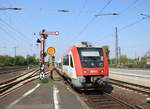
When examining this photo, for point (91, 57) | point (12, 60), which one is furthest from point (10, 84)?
point (12, 60)

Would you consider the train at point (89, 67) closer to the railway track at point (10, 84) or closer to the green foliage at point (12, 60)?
the railway track at point (10, 84)

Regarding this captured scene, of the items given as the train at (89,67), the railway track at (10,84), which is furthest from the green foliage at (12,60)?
the train at (89,67)

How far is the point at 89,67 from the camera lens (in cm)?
1720

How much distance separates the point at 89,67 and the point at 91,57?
2.24 feet

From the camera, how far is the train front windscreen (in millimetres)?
17328

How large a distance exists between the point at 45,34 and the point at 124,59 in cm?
11456

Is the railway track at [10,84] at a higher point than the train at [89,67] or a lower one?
lower

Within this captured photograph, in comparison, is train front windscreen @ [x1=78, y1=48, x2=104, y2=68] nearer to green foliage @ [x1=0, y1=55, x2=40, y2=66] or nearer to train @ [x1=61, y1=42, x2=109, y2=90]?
train @ [x1=61, y1=42, x2=109, y2=90]

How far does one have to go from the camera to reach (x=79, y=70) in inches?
669

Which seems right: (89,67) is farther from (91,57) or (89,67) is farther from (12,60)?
(12,60)

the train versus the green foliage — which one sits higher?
the green foliage

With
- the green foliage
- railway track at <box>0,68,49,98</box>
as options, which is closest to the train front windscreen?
railway track at <box>0,68,49,98</box>

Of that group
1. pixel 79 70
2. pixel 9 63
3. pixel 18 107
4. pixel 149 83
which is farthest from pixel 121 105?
pixel 9 63

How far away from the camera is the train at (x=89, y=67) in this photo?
16938mm
